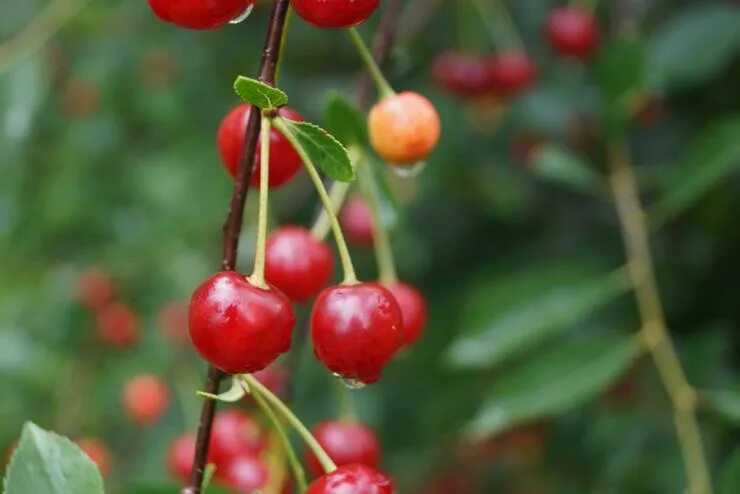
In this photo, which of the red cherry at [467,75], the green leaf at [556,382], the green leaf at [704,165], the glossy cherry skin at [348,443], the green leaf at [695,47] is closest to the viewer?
the glossy cherry skin at [348,443]

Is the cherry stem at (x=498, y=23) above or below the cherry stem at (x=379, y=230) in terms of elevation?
above

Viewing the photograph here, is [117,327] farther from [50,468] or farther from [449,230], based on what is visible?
[50,468]

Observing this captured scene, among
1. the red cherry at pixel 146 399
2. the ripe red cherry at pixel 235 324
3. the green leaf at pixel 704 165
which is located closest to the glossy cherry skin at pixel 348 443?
the ripe red cherry at pixel 235 324

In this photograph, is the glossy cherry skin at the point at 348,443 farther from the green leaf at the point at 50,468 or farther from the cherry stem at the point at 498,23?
the cherry stem at the point at 498,23

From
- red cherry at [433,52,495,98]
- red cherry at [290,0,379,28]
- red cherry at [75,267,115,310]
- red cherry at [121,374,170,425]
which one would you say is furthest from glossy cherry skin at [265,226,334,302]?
red cherry at [75,267,115,310]

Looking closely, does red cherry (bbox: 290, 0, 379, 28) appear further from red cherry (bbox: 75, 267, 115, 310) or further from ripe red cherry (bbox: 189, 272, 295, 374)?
red cherry (bbox: 75, 267, 115, 310)

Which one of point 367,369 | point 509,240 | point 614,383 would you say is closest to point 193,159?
point 509,240

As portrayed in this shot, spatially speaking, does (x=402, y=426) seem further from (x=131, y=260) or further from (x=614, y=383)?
(x=131, y=260)
